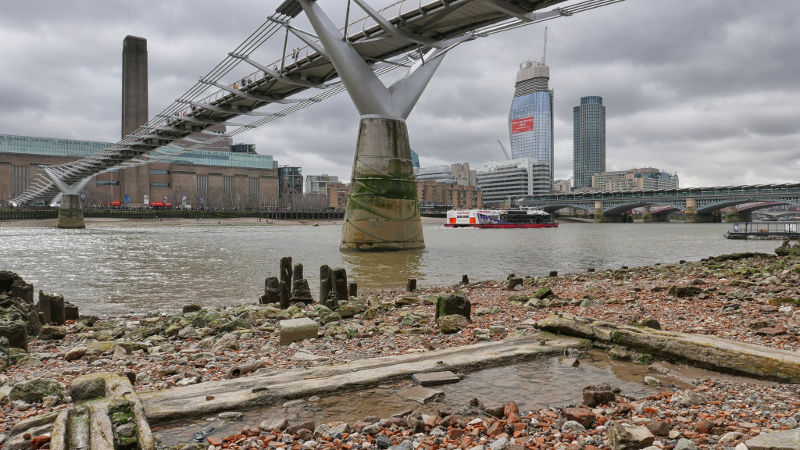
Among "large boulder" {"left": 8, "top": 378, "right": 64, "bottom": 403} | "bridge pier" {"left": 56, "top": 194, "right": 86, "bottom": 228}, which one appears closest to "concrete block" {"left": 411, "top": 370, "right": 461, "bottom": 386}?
"large boulder" {"left": 8, "top": 378, "right": 64, "bottom": 403}

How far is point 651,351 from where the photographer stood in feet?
21.3

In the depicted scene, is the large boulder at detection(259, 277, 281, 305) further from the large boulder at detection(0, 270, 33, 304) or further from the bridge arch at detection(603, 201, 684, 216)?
the bridge arch at detection(603, 201, 684, 216)

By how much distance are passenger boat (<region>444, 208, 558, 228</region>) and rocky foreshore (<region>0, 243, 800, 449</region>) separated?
9762 cm

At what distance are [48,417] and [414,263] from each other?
25.7m

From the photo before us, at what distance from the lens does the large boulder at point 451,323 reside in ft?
28.8

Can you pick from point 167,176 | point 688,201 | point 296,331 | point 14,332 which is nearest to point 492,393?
point 296,331

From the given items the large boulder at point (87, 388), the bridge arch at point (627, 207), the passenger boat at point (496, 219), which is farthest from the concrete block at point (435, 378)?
the bridge arch at point (627, 207)

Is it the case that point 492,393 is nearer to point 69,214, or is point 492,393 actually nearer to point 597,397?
point 597,397

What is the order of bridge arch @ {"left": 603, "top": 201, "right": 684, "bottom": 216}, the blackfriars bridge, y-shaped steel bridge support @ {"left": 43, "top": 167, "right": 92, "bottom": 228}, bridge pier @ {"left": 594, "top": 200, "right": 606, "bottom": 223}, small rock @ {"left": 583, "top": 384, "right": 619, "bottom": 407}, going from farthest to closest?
1. bridge pier @ {"left": 594, "top": 200, "right": 606, "bottom": 223}
2. bridge arch @ {"left": 603, "top": 201, "right": 684, "bottom": 216}
3. the blackfriars bridge
4. y-shaped steel bridge support @ {"left": 43, "top": 167, "right": 92, "bottom": 228}
5. small rock @ {"left": 583, "top": 384, "right": 619, "bottom": 407}

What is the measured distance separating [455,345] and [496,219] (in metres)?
109

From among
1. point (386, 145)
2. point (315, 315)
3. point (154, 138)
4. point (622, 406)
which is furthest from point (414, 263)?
point (154, 138)

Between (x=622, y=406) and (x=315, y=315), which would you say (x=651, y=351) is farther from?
(x=315, y=315)

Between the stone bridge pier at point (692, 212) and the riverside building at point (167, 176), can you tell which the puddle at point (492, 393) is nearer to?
the riverside building at point (167, 176)

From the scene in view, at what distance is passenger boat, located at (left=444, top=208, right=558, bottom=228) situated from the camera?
371 ft
